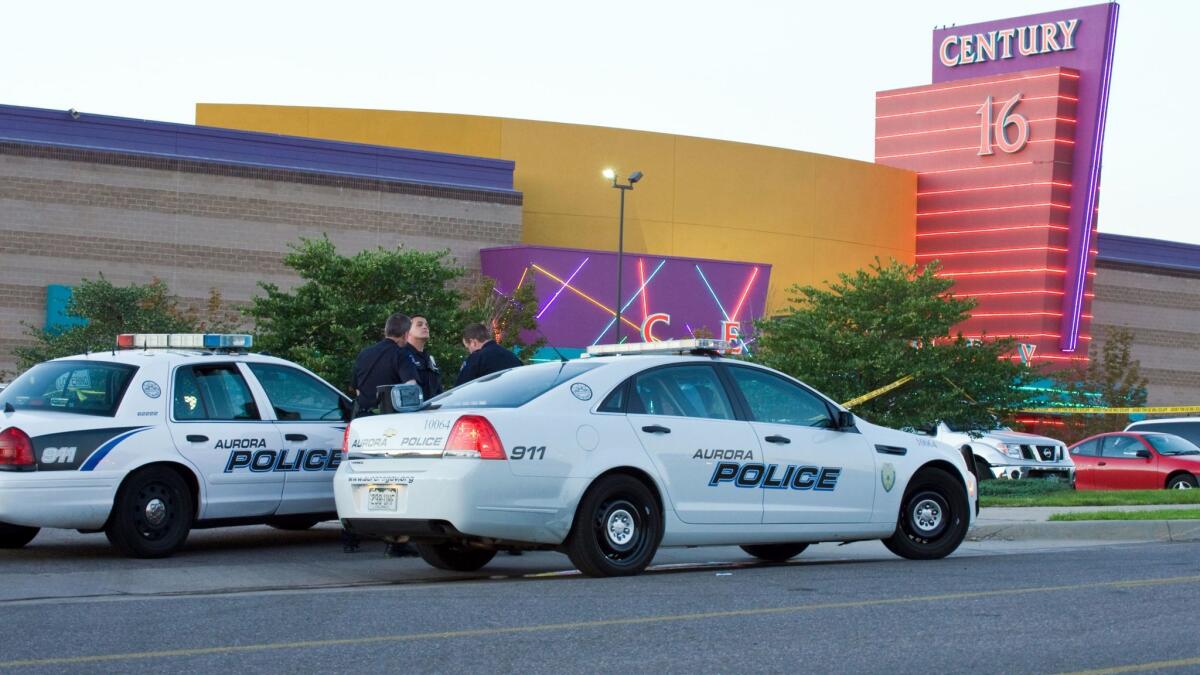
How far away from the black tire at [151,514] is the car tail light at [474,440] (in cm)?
321

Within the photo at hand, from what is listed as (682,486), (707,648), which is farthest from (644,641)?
(682,486)

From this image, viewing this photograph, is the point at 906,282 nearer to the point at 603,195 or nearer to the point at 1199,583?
the point at 1199,583

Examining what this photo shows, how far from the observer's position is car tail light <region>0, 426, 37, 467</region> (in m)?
11.7

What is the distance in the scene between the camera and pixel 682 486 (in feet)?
35.7

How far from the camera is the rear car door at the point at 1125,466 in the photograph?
27.9m

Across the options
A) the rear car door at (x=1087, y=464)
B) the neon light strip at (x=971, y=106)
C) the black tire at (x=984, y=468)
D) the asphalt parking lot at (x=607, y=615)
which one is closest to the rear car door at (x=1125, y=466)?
the rear car door at (x=1087, y=464)

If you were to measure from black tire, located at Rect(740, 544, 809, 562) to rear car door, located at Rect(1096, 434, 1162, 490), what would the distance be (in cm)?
1680

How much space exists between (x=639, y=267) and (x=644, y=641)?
144 ft

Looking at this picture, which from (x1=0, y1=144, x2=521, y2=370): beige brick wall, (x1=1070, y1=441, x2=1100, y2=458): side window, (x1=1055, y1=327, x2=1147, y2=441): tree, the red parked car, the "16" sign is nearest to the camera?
the red parked car

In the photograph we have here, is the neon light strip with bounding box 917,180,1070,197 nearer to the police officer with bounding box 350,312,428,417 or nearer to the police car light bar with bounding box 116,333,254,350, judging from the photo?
the police officer with bounding box 350,312,428,417

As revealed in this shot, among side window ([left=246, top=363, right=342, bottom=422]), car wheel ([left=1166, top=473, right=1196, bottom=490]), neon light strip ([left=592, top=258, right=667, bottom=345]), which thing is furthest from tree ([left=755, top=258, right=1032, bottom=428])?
neon light strip ([left=592, top=258, right=667, bottom=345])

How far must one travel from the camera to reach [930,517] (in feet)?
40.3

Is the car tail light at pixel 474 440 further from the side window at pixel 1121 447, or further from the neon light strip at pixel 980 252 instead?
the neon light strip at pixel 980 252

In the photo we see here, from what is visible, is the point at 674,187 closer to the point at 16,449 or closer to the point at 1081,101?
the point at 1081,101
